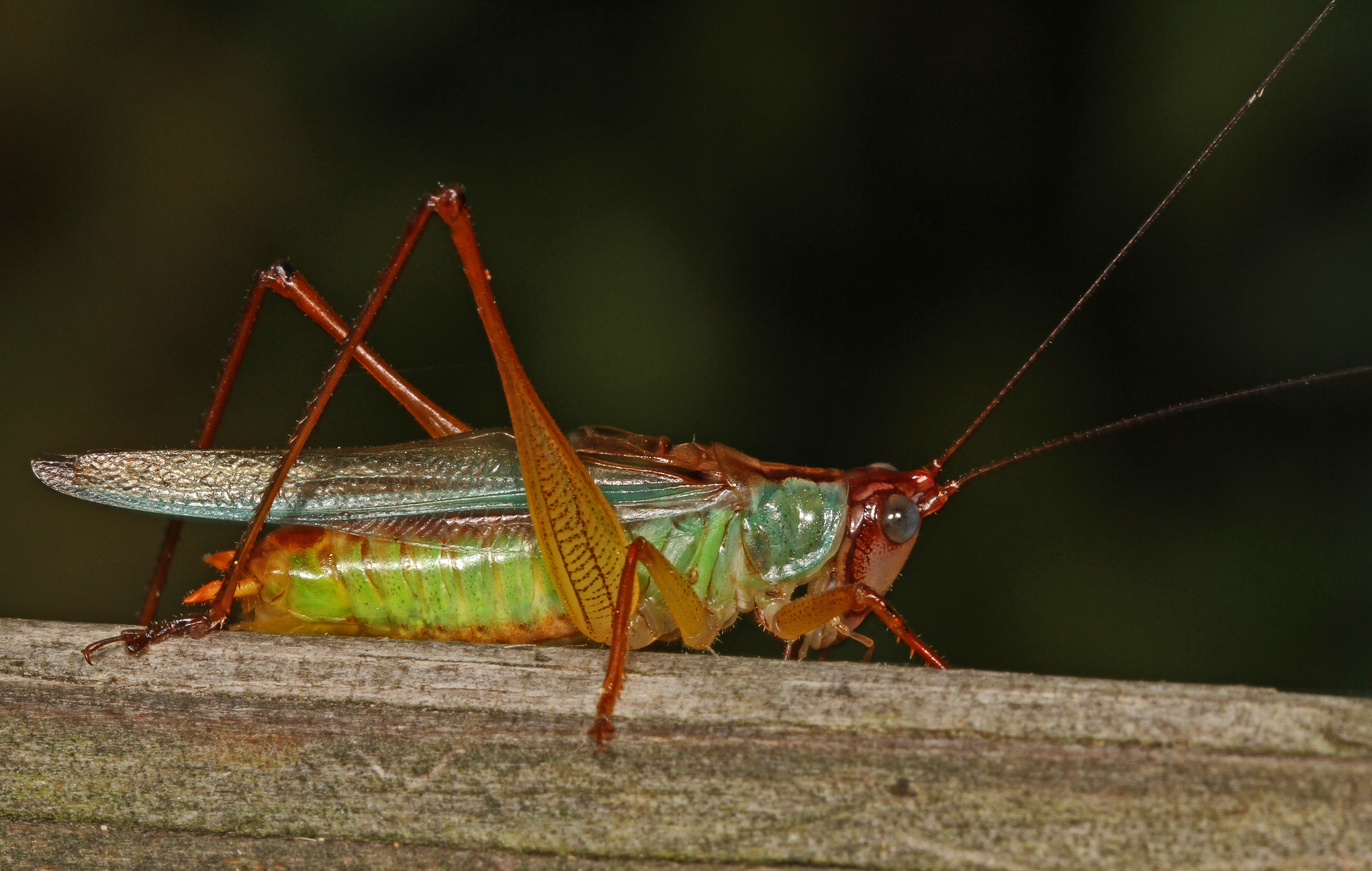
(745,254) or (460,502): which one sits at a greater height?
(745,254)

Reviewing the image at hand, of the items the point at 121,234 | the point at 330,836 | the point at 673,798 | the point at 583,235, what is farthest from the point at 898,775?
the point at 121,234

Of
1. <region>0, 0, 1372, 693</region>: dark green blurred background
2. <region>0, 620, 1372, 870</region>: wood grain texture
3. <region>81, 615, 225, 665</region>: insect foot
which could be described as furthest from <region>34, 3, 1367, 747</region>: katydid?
<region>0, 0, 1372, 693</region>: dark green blurred background

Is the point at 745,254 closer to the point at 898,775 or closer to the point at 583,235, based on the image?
the point at 583,235

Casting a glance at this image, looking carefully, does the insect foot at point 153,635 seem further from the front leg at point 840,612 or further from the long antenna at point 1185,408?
the long antenna at point 1185,408

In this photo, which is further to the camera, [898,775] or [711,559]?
[711,559]

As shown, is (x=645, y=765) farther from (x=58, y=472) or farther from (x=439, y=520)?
(x=58, y=472)

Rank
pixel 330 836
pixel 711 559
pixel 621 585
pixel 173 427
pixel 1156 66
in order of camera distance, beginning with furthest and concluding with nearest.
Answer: pixel 173 427, pixel 1156 66, pixel 711 559, pixel 621 585, pixel 330 836
